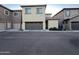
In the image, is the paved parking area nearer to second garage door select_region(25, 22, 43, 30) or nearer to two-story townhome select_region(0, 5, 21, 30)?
second garage door select_region(25, 22, 43, 30)

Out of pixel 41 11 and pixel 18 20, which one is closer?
pixel 41 11

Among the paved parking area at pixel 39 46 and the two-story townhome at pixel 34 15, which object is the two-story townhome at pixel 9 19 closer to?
the two-story townhome at pixel 34 15

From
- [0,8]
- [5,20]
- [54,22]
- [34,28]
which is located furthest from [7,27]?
[54,22]

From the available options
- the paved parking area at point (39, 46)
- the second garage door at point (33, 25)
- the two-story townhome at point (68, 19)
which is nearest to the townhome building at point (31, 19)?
the second garage door at point (33, 25)

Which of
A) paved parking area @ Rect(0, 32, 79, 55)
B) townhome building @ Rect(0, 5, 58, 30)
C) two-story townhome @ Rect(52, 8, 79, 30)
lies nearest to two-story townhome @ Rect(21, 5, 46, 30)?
townhome building @ Rect(0, 5, 58, 30)

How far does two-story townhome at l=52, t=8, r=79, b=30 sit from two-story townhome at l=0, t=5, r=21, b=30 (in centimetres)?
833

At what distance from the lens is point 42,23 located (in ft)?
69.6

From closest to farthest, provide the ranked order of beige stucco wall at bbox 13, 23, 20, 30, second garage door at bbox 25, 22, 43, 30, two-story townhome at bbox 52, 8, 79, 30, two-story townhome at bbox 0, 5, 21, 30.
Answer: second garage door at bbox 25, 22, 43, 30 < two-story townhome at bbox 52, 8, 79, 30 < two-story townhome at bbox 0, 5, 21, 30 < beige stucco wall at bbox 13, 23, 20, 30

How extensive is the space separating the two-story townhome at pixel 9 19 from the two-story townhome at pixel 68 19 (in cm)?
833

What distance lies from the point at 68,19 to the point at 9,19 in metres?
11.5

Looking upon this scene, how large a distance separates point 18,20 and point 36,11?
5.94m

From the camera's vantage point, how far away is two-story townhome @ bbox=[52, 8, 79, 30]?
21906mm

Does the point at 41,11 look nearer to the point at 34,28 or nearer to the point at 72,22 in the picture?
the point at 34,28

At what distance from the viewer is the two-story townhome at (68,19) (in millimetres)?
21906
